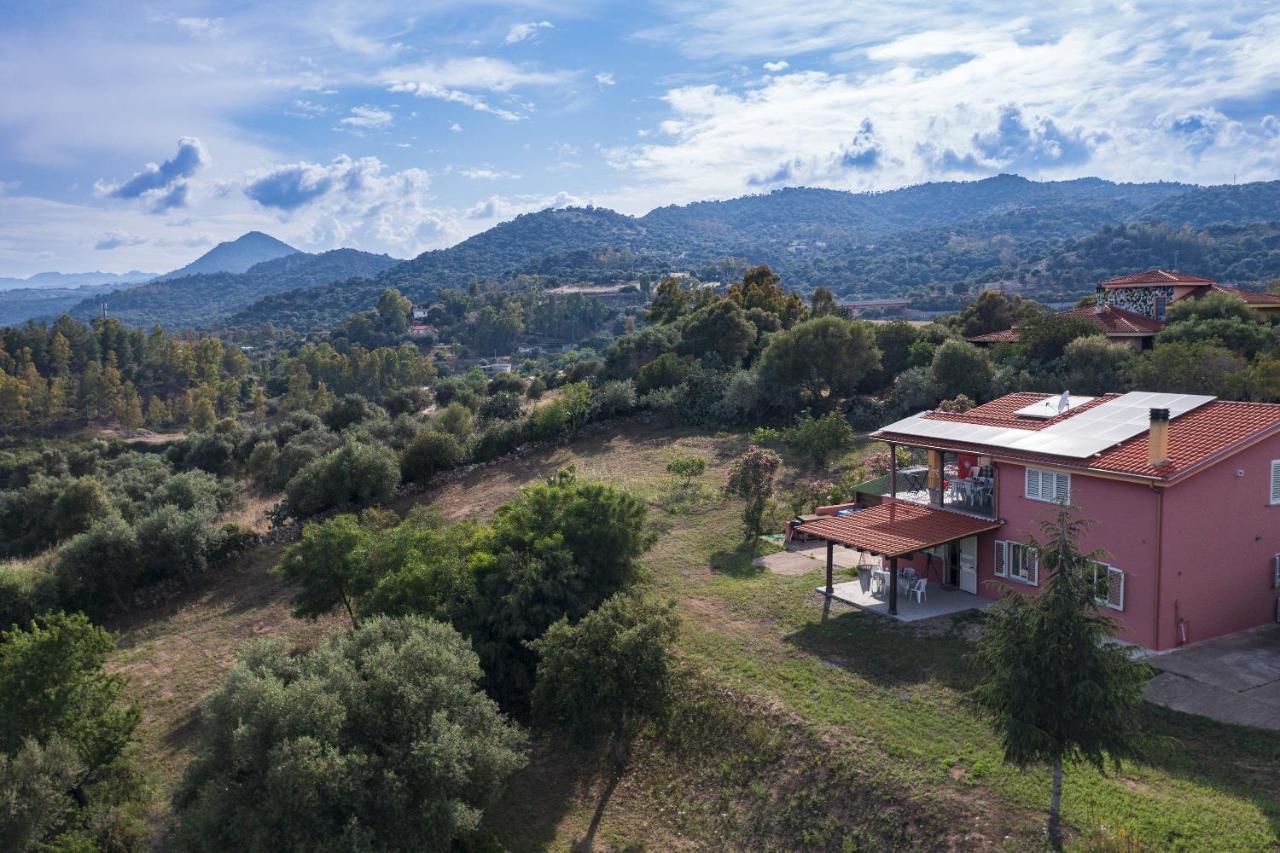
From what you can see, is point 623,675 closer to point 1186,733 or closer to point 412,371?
point 1186,733

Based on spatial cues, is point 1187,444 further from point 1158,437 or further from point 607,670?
point 607,670

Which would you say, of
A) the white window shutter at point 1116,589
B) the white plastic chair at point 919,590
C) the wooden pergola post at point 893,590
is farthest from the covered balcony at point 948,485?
the white window shutter at point 1116,589

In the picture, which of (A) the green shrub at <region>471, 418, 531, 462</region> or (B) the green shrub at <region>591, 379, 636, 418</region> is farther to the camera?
(B) the green shrub at <region>591, 379, 636, 418</region>

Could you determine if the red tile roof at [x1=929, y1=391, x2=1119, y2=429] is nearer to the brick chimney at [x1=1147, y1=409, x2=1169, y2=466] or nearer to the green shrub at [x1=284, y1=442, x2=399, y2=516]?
the brick chimney at [x1=1147, y1=409, x2=1169, y2=466]

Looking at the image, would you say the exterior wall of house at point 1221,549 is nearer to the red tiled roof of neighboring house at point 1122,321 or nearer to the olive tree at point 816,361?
the olive tree at point 816,361

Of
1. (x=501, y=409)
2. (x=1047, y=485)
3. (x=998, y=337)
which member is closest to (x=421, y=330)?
(x=501, y=409)

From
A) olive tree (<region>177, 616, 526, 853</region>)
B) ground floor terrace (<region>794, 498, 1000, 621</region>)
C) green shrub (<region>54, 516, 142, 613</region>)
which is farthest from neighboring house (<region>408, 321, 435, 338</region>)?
olive tree (<region>177, 616, 526, 853</region>)

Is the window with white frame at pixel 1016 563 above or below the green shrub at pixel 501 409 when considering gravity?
below

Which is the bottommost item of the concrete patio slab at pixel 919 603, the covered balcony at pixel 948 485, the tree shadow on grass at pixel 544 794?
the tree shadow on grass at pixel 544 794
